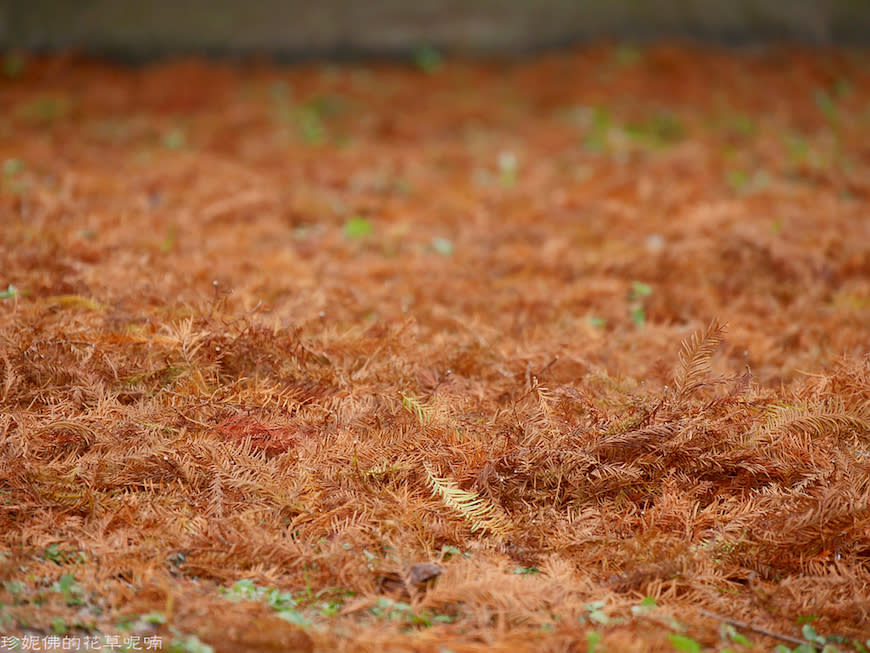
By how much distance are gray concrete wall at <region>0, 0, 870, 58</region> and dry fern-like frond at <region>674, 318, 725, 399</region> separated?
5.19 metres

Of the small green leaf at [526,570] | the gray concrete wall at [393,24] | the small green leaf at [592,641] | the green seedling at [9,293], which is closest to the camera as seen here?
the small green leaf at [592,641]

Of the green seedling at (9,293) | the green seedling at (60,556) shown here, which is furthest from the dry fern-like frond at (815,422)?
the green seedling at (9,293)

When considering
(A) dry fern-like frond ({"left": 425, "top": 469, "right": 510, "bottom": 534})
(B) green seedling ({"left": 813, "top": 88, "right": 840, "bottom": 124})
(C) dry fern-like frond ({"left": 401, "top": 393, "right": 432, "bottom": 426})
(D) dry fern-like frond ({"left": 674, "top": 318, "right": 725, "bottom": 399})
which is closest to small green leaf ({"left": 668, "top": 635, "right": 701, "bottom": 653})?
(A) dry fern-like frond ({"left": 425, "top": 469, "right": 510, "bottom": 534})

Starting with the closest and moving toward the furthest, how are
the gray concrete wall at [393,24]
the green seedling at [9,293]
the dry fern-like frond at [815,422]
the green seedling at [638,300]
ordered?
the dry fern-like frond at [815,422] < the green seedling at [9,293] < the green seedling at [638,300] < the gray concrete wall at [393,24]

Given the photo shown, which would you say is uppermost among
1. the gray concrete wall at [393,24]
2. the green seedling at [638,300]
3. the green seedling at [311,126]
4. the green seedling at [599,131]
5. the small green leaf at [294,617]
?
the gray concrete wall at [393,24]

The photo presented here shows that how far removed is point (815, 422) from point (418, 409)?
→ 1104 millimetres

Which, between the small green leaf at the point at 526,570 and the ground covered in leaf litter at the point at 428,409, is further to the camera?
the small green leaf at the point at 526,570

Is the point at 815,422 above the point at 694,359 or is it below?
below

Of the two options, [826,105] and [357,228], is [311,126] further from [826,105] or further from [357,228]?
[826,105]

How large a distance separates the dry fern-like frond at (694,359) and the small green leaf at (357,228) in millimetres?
2047

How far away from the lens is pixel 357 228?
3881 millimetres

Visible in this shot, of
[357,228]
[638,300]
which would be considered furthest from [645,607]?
[357,228]

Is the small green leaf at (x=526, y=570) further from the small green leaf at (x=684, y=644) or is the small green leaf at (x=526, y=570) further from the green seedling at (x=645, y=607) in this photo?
the small green leaf at (x=684, y=644)

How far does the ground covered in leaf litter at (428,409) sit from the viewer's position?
166 centimetres
